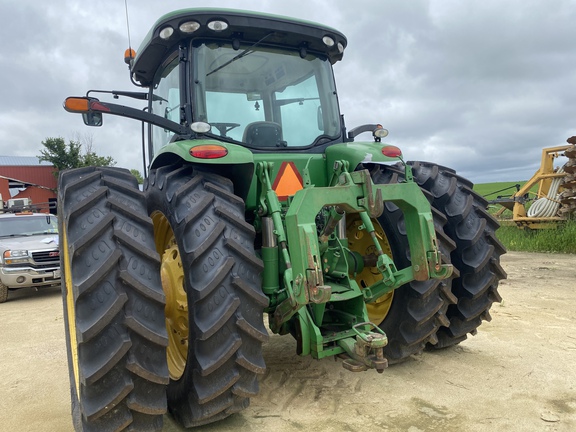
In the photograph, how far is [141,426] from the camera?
222cm

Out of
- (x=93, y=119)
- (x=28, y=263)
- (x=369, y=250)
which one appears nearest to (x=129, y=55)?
(x=93, y=119)

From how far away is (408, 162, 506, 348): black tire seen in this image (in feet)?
11.1

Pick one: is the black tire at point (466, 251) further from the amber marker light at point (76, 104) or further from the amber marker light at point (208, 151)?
the amber marker light at point (76, 104)

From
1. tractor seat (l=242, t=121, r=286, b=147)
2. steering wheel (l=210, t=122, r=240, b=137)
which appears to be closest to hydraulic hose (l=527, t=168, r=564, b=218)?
tractor seat (l=242, t=121, r=286, b=147)

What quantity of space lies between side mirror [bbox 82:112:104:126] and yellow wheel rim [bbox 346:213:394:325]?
185cm

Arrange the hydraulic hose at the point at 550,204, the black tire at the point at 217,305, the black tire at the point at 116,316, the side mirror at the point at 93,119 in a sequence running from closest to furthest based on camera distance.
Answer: the black tire at the point at 116,316 → the black tire at the point at 217,305 → the side mirror at the point at 93,119 → the hydraulic hose at the point at 550,204

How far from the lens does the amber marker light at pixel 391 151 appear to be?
10.8 ft

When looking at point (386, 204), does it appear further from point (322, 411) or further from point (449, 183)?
point (322, 411)

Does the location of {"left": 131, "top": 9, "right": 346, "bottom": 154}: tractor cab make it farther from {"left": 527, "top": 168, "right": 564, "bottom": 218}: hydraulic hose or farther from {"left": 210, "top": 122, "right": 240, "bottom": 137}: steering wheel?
{"left": 527, "top": 168, "right": 564, "bottom": 218}: hydraulic hose

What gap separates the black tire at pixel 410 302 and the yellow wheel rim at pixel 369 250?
111mm

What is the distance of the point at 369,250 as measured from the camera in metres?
3.50

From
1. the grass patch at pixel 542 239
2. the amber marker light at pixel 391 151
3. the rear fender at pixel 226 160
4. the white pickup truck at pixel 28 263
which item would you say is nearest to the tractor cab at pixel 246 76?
the rear fender at pixel 226 160

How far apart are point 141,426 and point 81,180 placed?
4.09ft

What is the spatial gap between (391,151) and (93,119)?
6.55 ft
